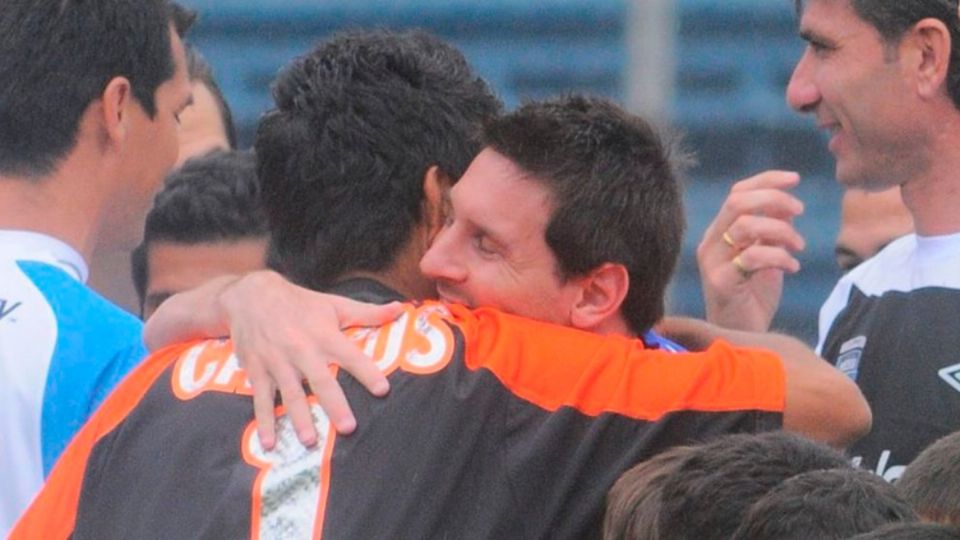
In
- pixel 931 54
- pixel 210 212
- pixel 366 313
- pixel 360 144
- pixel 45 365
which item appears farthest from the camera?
pixel 210 212

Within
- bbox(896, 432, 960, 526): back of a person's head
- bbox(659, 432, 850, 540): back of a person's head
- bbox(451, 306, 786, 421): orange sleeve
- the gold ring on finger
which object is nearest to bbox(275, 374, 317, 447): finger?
bbox(451, 306, 786, 421): orange sleeve

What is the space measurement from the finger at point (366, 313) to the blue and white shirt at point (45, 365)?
2.07 feet

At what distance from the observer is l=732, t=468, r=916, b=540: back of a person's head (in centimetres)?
188

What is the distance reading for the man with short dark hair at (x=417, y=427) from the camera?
7.18 ft

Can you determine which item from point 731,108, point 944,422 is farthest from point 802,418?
point 731,108

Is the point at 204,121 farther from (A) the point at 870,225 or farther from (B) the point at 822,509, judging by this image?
(B) the point at 822,509

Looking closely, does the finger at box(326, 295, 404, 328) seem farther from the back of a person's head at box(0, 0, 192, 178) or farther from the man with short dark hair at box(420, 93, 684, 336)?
the back of a person's head at box(0, 0, 192, 178)

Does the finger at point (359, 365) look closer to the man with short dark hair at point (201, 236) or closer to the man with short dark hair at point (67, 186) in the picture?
the man with short dark hair at point (67, 186)

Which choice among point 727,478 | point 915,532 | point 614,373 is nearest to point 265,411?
point 614,373

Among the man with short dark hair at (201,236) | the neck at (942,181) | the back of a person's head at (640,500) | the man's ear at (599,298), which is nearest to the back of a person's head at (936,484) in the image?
the back of a person's head at (640,500)

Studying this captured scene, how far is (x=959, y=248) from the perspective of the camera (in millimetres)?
3301

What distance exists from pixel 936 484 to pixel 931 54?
1312mm

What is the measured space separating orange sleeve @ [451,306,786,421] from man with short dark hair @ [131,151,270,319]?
1.77m

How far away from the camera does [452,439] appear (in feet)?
7.18
